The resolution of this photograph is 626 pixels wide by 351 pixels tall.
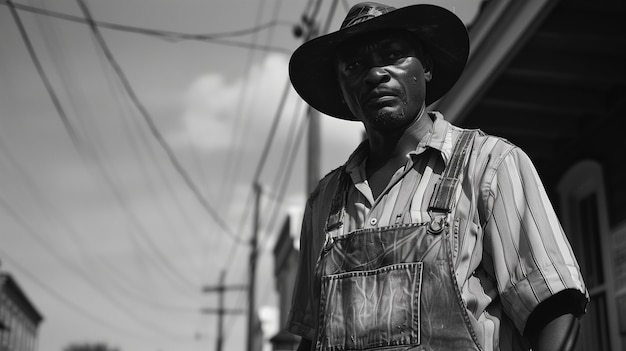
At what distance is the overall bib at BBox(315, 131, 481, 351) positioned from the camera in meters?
2.17

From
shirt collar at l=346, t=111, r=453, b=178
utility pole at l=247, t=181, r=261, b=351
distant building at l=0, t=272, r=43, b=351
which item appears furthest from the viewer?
distant building at l=0, t=272, r=43, b=351

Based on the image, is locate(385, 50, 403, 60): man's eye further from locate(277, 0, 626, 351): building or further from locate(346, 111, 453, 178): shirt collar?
locate(277, 0, 626, 351): building

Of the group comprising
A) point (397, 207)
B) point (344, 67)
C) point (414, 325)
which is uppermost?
point (344, 67)

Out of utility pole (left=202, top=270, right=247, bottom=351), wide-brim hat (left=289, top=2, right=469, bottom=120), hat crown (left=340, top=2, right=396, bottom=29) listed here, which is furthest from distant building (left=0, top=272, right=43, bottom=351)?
hat crown (left=340, top=2, right=396, bottom=29)

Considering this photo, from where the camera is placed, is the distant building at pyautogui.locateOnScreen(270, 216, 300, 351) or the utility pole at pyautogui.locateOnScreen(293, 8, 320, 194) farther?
the distant building at pyautogui.locateOnScreen(270, 216, 300, 351)

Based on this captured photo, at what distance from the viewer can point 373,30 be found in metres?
2.55

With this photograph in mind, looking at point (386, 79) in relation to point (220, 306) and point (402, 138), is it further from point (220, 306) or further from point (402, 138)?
point (220, 306)

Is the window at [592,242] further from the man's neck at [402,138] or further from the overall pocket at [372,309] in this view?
the overall pocket at [372,309]

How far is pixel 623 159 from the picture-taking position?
7047 millimetres

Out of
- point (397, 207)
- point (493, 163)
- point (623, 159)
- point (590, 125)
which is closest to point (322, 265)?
point (397, 207)

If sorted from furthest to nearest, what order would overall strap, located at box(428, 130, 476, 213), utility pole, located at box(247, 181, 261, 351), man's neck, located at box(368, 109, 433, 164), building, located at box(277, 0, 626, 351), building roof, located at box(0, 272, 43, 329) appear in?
building roof, located at box(0, 272, 43, 329)
utility pole, located at box(247, 181, 261, 351)
building, located at box(277, 0, 626, 351)
man's neck, located at box(368, 109, 433, 164)
overall strap, located at box(428, 130, 476, 213)

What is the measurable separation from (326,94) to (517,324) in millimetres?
1124

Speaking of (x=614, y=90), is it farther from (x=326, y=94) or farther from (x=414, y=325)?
(x=414, y=325)

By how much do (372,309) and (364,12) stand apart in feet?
2.97
